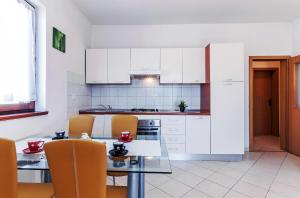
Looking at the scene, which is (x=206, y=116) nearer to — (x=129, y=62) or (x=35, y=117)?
(x=129, y=62)

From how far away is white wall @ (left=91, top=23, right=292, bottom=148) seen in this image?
3.85 m

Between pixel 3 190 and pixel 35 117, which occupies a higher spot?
pixel 35 117

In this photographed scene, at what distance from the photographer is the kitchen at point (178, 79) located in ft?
8.02

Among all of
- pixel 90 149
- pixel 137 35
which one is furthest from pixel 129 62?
pixel 90 149

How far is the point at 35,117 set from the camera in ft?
7.07

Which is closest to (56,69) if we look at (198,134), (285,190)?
(198,134)

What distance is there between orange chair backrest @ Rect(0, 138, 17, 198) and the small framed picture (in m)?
1.83

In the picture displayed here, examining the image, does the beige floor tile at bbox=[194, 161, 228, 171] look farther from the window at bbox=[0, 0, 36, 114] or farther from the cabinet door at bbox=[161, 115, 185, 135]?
the window at bbox=[0, 0, 36, 114]

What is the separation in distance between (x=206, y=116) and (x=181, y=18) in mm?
1844

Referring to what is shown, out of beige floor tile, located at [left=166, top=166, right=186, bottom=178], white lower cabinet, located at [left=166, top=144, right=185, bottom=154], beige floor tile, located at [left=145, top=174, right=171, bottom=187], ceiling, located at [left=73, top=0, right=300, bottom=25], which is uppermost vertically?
ceiling, located at [left=73, top=0, right=300, bottom=25]

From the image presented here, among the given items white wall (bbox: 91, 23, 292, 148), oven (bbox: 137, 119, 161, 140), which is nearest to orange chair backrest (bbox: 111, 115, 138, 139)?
oven (bbox: 137, 119, 161, 140)

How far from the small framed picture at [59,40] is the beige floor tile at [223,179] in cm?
269

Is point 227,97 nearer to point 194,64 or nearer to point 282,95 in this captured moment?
point 194,64

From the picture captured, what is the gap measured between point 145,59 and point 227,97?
1.60 meters
